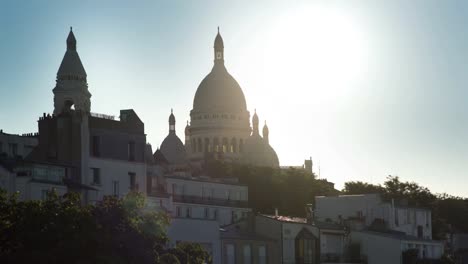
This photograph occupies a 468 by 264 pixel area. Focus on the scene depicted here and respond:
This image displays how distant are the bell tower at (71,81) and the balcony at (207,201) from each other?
54.7 m

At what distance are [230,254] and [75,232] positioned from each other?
85.9 feet

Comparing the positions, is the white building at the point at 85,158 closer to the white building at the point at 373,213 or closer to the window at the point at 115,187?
the window at the point at 115,187

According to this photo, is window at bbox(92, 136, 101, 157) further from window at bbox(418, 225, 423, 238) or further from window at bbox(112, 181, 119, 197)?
window at bbox(418, 225, 423, 238)

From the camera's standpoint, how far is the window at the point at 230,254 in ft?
254

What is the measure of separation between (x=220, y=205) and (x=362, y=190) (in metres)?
23.2

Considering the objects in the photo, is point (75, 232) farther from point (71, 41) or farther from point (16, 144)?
point (71, 41)

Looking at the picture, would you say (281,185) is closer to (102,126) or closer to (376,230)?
(376,230)

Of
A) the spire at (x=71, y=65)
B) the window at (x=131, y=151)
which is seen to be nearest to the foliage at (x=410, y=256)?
the window at (x=131, y=151)

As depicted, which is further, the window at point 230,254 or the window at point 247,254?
the window at point 247,254

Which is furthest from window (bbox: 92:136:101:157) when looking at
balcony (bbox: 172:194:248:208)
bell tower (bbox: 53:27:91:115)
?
bell tower (bbox: 53:27:91:115)

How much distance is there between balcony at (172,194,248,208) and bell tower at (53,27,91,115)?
54.7 m

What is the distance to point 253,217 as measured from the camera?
85.2m

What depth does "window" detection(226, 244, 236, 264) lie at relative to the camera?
7756cm

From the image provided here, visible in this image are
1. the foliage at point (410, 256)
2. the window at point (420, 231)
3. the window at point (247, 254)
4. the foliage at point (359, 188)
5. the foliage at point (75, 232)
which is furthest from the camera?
the foliage at point (359, 188)
